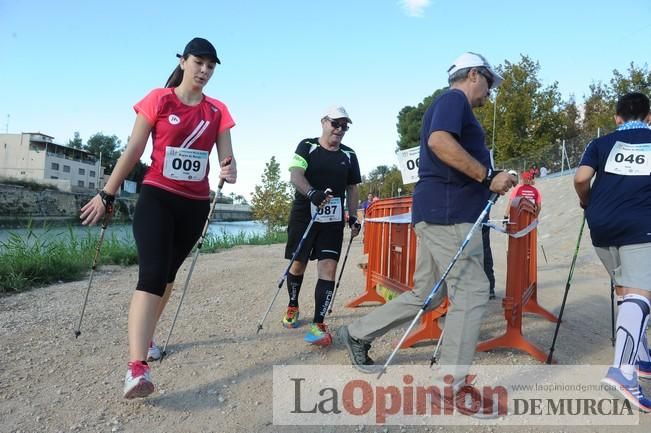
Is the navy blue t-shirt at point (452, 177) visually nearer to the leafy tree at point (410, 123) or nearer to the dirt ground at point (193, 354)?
the dirt ground at point (193, 354)

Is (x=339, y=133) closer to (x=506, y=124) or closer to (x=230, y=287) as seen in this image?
(x=230, y=287)

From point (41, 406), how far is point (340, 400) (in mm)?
1810

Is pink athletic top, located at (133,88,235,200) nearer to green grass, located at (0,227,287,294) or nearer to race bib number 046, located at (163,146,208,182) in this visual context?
race bib number 046, located at (163,146,208,182)

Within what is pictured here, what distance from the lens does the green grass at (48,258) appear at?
267 inches

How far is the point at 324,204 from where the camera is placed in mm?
4035

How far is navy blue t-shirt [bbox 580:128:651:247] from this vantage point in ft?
10.1

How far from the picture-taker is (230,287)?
276 inches

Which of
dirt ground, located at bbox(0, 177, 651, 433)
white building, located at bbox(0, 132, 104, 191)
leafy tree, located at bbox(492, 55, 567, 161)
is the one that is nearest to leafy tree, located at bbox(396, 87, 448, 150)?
leafy tree, located at bbox(492, 55, 567, 161)

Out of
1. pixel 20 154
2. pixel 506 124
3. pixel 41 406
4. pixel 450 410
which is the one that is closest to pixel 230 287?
pixel 41 406

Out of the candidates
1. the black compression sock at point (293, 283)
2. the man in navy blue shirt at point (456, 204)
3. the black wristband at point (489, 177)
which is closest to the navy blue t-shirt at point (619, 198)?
the man in navy blue shirt at point (456, 204)

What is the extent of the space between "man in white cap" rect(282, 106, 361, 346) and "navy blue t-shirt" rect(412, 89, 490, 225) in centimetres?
121

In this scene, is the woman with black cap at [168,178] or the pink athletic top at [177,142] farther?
the pink athletic top at [177,142]

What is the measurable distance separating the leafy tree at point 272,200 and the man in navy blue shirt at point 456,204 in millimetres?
23372

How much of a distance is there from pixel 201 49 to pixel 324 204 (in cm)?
159
